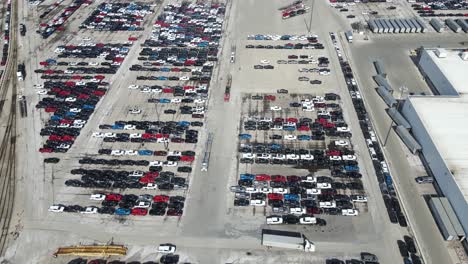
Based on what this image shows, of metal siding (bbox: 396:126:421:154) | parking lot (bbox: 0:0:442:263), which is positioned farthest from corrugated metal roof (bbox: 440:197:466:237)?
metal siding (bbox: 396:126:421:154)

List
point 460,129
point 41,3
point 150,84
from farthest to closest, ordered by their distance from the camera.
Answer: point 41,3 < point 150,84 < point 460,129

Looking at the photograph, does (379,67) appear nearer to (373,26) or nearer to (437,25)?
(373,26)

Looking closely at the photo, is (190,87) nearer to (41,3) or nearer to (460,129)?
(460,129)

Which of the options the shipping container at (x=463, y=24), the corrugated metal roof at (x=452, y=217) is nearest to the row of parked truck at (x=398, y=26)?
the shipping container at (x=463, y=24)

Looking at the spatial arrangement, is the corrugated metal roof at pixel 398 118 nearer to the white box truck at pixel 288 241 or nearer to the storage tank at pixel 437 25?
the white box truck at pixel 288 241

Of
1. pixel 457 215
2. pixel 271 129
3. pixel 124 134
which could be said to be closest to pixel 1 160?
pixel 124 134

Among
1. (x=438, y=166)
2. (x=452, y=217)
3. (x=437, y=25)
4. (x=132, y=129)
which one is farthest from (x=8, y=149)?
(x=437, y=25)
